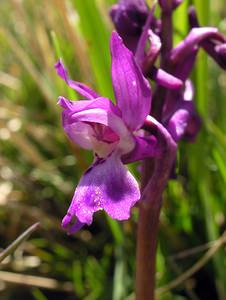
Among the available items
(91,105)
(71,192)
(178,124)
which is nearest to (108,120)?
(91,105)

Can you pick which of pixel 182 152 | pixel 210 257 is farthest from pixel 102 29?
pixel 210 257

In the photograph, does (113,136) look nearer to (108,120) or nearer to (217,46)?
(108,120)

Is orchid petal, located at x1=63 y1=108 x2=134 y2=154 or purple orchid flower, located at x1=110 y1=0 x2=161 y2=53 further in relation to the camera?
purple orchid flower, located at x1=110 y1=0 x2=161 y2=53

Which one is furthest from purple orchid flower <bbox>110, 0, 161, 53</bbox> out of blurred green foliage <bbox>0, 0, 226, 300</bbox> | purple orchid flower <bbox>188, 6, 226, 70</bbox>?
blurred green foliage <bbox>0, 0, 226, 300</bbox>

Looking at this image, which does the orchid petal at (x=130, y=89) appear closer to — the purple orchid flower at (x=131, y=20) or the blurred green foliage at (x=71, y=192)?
the purple orchid flower at (x=131, y=20)

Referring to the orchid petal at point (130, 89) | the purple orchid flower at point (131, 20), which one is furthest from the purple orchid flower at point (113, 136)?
the purple orchid flower at point (131, 20)

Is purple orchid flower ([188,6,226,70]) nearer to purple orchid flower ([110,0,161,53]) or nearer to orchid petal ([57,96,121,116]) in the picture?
purple orchid flower ([110,0,161,53])

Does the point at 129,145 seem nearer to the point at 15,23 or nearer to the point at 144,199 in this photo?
the point at 144,199
